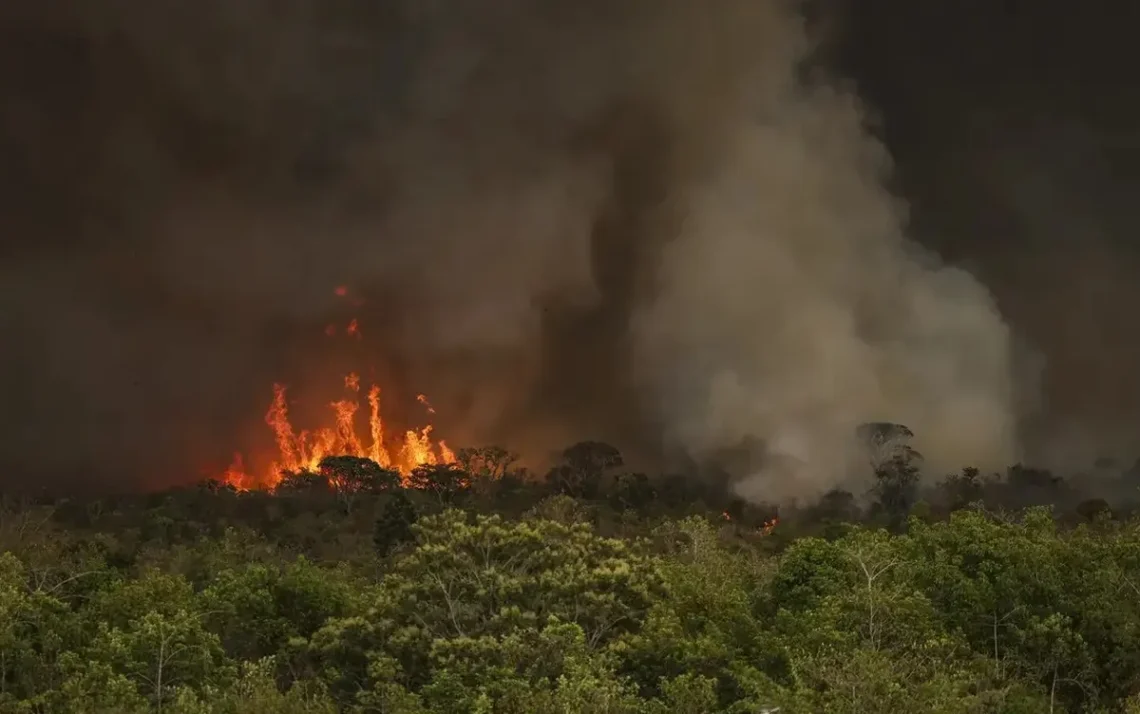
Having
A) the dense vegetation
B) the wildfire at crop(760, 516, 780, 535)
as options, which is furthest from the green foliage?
the wildfire at crop(760, 516, 780, 535)

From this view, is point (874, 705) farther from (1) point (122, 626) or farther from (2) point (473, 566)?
(1) point (122, 626)

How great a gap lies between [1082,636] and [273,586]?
36.0 metres

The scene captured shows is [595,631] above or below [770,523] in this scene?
below

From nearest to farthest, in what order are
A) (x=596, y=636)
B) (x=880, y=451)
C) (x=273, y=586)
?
1. (x=596, y=636)
2. (x=273, y=586)
3. (x=880, y=451)

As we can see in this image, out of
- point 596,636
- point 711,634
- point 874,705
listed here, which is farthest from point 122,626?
point 874,705

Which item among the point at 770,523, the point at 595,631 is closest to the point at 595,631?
the point at 595,631

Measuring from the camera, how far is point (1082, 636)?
4394cm

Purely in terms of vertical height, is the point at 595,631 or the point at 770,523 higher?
the point at 770,523

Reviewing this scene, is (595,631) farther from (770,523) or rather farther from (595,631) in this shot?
(770,523)

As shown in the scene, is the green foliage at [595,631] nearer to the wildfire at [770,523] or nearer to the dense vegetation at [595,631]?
the dense vegetation at [595,631]

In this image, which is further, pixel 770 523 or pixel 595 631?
pixel 770 523

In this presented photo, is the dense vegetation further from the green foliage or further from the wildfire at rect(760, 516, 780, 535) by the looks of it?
the wildfire at rect(760, 516, 780, 535)

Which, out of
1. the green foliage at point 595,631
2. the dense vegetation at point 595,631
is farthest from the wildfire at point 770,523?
the green foliage at point 595,631

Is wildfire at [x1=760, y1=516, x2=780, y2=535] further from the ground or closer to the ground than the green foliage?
further from the ground
